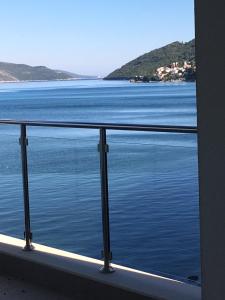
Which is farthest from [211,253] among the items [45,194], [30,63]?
[30,63]

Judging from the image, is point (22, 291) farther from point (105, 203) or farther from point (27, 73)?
point (27, 73)

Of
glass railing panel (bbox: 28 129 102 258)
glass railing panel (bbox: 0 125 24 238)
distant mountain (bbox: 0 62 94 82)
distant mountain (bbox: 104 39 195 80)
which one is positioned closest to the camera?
glass railing panel (bbox: 28 129 102 258)

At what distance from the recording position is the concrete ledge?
9.74 feet

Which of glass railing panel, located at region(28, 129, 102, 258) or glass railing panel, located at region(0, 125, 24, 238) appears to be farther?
glass railing panel, located at region(0, 125, 24, 238)

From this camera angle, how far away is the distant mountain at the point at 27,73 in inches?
2180

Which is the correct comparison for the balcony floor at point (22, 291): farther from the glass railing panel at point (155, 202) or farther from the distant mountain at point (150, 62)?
the distant mountain at point (150, 62)

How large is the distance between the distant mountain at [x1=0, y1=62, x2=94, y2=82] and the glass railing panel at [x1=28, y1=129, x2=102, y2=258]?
4582cm

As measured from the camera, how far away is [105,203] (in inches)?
134

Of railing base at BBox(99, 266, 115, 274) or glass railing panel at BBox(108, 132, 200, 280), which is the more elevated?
glass railing panel at BBox(108, 132, 200, 280)

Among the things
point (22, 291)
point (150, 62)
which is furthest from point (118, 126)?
point (150, 62)

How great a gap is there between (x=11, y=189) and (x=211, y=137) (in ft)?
6.85

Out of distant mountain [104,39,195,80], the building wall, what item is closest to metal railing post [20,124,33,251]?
the building wall

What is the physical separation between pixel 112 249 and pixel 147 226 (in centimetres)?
24

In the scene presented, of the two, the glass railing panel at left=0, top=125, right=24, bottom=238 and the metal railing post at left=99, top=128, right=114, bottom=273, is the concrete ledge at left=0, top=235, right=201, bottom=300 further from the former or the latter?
the glass railing panel at left=0, top=125, right=24, bottom=238
